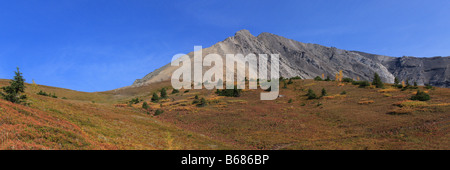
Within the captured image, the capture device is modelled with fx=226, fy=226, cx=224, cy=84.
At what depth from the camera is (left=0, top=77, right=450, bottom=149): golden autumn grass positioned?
17.5 m

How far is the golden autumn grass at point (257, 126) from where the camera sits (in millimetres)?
17484

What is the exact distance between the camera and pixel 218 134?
30.0 meters

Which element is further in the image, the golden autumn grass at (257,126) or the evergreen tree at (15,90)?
the evergreen tree at (15,90)

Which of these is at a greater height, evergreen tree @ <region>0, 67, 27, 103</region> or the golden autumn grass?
evergreen tree @ <region>0, 67, 27, 103</region>

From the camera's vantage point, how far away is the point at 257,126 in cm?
3344

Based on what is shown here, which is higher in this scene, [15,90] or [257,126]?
[15,90]

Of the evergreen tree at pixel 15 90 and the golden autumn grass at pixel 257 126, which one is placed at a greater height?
the evergreen tree at pixel 15 90

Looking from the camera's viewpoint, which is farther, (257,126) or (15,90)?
(257,126)

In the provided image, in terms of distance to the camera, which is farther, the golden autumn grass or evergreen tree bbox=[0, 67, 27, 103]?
evergreen tree bbox=[0, 67, 27, 103]
